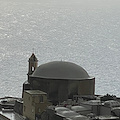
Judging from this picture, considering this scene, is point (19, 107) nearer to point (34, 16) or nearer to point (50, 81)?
point (50, 81)

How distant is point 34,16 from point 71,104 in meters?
96.5

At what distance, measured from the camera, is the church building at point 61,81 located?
39906 millimetres

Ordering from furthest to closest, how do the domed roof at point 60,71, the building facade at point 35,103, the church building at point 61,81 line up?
the domed roof at point 60,71 < the church building at point 61,81 < the building facade at point 35,103

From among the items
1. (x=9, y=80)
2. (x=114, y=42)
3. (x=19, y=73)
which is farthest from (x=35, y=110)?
(x=114, y=42)

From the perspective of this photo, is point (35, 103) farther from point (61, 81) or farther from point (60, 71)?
point (60, 71)

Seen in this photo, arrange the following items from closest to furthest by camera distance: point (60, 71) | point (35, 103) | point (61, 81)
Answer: point (35, 103)
point (61, 81)
point (60, 71)

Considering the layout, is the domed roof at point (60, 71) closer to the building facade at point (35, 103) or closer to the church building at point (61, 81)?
the church building at point (61, 81)

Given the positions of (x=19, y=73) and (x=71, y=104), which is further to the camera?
(x=19, y=73)

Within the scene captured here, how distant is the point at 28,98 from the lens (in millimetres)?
37906

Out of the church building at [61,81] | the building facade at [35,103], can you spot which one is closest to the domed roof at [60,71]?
the church building at [61,81]

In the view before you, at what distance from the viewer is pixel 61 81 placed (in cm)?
3988

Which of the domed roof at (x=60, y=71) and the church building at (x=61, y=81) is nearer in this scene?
the church building at (x=61, y=81)

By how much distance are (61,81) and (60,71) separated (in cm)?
91

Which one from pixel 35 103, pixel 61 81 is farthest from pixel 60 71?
pixel 35 103
